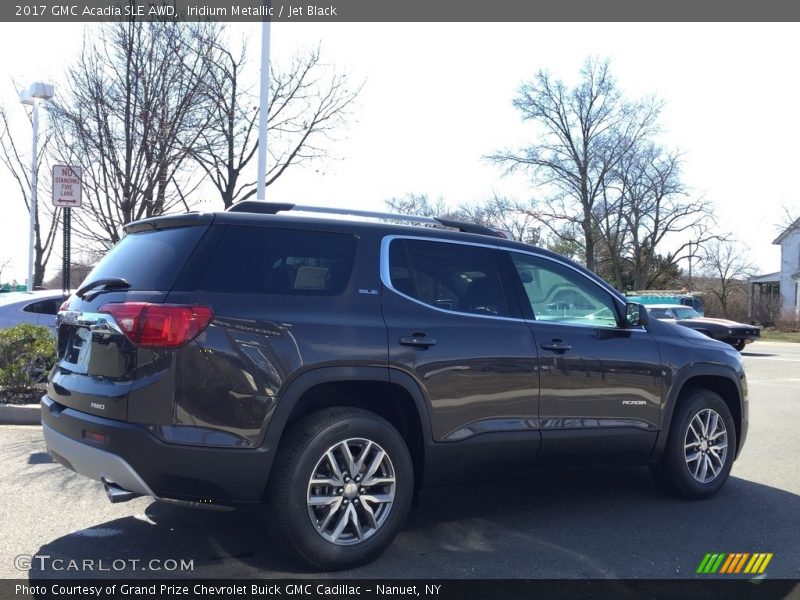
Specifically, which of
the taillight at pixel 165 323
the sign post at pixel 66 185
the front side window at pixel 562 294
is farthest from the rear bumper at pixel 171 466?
the sign post at pixel 66 185

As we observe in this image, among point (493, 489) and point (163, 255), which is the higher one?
point (163, 255)

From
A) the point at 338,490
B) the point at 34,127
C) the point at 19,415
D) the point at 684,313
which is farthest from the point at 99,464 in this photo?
the point at 684,313

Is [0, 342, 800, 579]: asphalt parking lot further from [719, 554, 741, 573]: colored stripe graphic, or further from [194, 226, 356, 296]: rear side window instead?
[194, 226, 356, 296]: rear side window

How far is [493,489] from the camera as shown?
625 cm

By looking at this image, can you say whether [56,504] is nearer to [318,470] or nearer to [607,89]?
[318,470]

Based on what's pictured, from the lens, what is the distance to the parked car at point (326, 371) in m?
4.00

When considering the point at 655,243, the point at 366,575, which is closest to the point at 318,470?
the point at 366,575

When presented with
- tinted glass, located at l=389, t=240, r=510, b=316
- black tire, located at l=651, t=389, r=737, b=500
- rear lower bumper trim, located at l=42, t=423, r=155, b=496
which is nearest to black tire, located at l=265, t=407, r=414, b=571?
rear lower bumper trim, located at l=42, t=423, r=155, b=496

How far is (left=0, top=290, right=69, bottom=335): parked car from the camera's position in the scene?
10.4 metres

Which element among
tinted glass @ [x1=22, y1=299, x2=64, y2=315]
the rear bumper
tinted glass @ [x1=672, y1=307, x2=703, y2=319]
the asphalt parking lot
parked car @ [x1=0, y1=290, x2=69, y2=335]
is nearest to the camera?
the rear bumper

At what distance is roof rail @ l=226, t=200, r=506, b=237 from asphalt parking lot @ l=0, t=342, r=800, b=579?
1.98m

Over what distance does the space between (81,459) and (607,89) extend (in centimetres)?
4582

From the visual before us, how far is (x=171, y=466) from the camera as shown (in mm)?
3941
